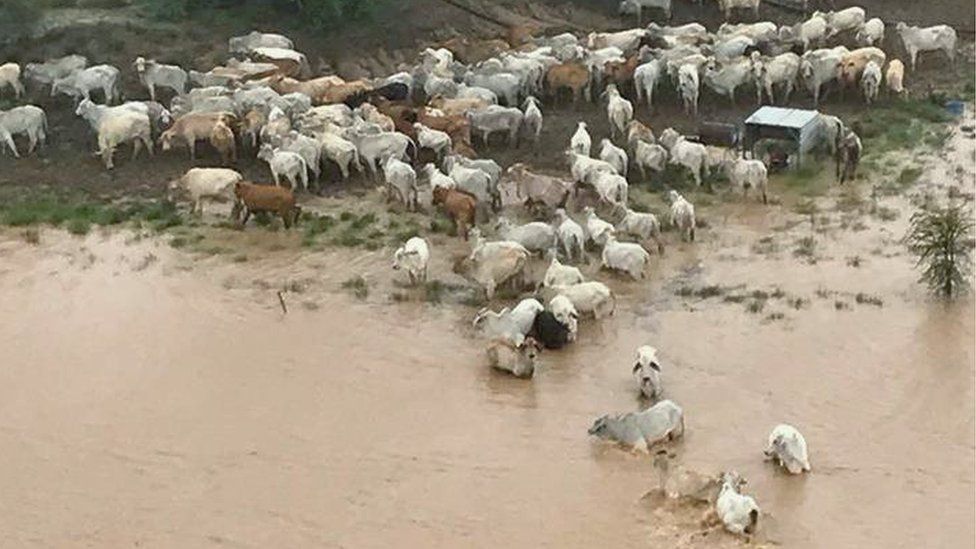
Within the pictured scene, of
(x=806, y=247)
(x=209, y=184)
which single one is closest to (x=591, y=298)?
(x=806, y=247)

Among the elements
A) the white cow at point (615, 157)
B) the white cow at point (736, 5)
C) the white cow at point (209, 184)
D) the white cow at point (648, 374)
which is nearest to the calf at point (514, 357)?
the white cow at point (648, 374)

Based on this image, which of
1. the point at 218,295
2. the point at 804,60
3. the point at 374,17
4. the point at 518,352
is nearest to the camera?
the point at 518,352

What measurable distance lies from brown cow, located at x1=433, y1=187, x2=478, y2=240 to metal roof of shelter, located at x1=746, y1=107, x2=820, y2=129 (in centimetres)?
414

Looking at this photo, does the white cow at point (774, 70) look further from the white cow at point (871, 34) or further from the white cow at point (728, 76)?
the white cow at point (871, 34)

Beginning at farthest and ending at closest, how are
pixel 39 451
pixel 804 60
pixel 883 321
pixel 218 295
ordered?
pixel 804 60 → pixel 218 295 → pixel 883 321 → pixel 39 451

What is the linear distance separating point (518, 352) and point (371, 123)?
632 cm

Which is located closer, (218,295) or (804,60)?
(218,295)

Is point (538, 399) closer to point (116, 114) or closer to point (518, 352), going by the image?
point (518, 352)

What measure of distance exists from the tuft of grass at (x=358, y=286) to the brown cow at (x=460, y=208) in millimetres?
1501

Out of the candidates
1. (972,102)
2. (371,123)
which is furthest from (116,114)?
(972,102)

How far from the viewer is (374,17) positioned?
22719 mm

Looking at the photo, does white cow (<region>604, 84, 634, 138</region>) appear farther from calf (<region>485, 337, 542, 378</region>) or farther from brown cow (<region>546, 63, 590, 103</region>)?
calf (<region>485, 337, 542, 378</region>)

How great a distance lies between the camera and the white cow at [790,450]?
10203 mm

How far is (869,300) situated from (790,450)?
3454mm
